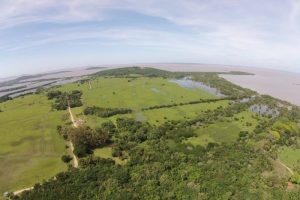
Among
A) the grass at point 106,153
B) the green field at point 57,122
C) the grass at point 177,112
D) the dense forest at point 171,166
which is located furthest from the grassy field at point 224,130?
the grass at point 106,153

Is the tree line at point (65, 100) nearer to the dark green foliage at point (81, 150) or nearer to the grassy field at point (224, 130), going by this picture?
the dark green foliage at point (81, 150)

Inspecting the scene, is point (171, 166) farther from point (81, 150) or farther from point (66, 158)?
point (66, 158)

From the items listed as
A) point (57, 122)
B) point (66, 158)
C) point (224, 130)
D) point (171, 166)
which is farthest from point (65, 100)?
point (171, 166)

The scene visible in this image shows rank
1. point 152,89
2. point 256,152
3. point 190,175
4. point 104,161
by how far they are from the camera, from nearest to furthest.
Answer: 1. point 190,175
2. point 104,161
3. point 256,152
4. point 152,89

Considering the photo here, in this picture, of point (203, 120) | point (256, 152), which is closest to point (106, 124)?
point (203, 120)

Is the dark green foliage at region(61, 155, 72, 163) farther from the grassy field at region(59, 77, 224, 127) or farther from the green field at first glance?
the grassy field at region(59, 77, 224, 127)

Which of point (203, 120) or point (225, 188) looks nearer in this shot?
point (225, 188)

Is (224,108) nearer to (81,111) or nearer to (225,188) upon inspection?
(81,111)
